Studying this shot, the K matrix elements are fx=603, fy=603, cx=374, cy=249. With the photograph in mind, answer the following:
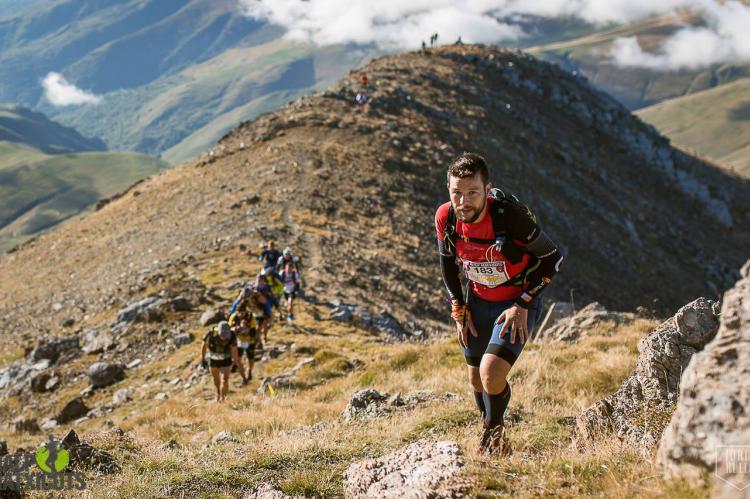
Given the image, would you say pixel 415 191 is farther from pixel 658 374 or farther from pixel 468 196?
pixel 468 196

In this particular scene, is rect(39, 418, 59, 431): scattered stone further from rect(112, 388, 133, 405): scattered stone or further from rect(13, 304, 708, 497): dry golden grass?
rect(13, 304, 708, 497): dry golden grass

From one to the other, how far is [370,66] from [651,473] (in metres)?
71.6

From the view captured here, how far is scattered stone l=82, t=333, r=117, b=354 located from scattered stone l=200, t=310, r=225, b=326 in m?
4.00

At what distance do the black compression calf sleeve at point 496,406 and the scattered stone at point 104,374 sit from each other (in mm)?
17666

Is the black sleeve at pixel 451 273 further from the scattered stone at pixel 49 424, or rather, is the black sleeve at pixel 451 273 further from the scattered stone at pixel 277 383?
the scattered stone at pixel 49 424

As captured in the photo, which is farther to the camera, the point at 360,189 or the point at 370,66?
the point at 370,66

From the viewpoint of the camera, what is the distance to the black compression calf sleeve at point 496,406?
6.29 meters

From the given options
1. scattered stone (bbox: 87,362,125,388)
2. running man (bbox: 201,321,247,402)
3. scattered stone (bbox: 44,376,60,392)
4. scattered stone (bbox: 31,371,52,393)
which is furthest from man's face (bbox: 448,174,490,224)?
scattered stone (bbox: 31,371,52,393)

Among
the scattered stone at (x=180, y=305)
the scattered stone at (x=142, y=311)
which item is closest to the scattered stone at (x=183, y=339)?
the scattered stone at (x=180, y=305)

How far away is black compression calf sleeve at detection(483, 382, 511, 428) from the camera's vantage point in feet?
20.6

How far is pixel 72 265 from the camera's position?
4078 centimetres

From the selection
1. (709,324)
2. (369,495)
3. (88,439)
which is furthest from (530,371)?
(88,439)

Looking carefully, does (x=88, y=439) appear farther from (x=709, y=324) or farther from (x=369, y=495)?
(x=709, y=324)

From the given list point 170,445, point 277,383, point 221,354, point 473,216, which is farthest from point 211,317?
point 473,216
